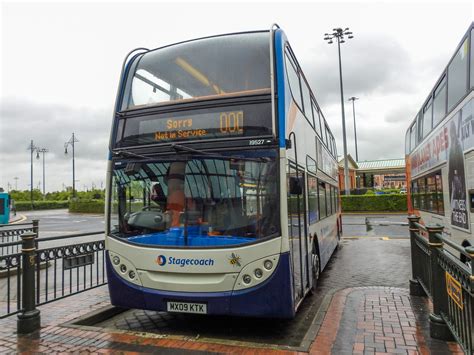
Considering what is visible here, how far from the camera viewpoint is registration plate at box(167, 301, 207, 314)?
4.42 meters

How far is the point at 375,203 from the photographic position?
3134cm

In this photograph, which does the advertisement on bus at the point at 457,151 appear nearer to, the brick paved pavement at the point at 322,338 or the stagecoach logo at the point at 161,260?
the brick paved pavement at the point at 322,338

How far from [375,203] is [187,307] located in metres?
29.6

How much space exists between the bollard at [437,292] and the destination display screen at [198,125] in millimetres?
2317

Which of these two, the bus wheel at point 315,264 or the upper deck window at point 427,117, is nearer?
the bus wheel at point 315,264

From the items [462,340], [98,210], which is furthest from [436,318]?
[98,210]

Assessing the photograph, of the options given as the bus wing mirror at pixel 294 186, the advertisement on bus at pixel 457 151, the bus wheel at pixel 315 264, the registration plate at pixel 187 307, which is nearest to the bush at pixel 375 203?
the advertisement on bus at pixel 457 151

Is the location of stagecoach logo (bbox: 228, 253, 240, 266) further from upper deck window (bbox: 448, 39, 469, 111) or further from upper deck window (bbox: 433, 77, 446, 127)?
upper deck window (bbox: 433, 77, 446, 127)

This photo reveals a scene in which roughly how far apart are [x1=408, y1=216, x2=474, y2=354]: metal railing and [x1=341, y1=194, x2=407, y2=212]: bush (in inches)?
1047

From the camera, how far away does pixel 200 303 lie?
4.43m

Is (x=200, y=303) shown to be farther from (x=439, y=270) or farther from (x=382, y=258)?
(x=382, y=258)

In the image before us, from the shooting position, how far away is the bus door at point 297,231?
464cm

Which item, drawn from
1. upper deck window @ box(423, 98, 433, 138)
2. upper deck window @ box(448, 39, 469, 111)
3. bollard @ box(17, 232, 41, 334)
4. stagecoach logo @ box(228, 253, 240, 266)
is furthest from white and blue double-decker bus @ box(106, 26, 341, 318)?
upper deck window @ box(423, 98, 433, 138)

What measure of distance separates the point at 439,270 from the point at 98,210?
142ft
